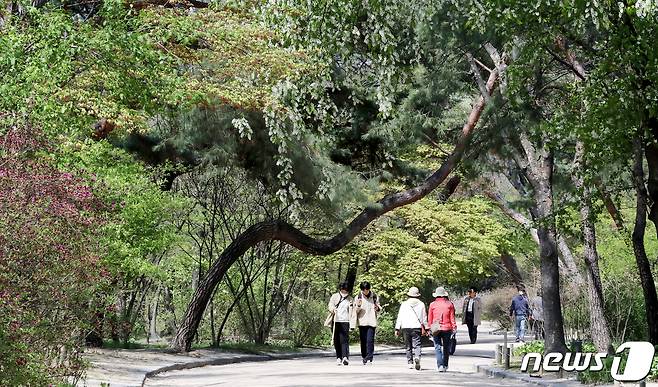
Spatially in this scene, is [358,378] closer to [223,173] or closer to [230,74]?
[230,74]

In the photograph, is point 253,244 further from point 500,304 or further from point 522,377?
point 500,304

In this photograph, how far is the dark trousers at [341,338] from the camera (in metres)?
22.6

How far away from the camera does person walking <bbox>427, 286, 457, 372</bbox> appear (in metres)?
21.8

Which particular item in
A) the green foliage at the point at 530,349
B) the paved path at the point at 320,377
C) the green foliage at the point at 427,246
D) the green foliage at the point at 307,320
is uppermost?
the green foliage at the point at 427,246

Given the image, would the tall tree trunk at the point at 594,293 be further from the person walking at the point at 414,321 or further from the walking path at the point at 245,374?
the person walking at the point at 414,321

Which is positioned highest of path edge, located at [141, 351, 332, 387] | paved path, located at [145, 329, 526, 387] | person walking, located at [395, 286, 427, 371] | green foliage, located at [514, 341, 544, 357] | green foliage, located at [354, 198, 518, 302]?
green foliage, located at [354, 198, 518, 302]

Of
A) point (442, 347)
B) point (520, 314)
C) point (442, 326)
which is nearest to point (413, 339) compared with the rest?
point (442, 347)

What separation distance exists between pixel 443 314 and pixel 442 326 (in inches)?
15.1

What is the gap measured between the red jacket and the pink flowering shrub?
449 inches

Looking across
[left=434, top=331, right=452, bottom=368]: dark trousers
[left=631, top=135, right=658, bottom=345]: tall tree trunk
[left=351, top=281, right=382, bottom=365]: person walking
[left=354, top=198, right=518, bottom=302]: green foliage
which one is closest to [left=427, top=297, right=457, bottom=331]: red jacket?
[left=434, top=331, right=452, bottom=368]: dark trousers

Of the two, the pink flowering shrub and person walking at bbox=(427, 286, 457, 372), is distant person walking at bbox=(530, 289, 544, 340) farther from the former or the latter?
the pink flowering shrub

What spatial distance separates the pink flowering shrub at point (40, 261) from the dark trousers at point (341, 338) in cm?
1120

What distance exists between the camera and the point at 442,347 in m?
22.2

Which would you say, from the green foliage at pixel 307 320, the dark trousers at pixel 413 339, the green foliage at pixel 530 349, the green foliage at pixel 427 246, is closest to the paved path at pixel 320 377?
the dark trousers at pixel 413 339
